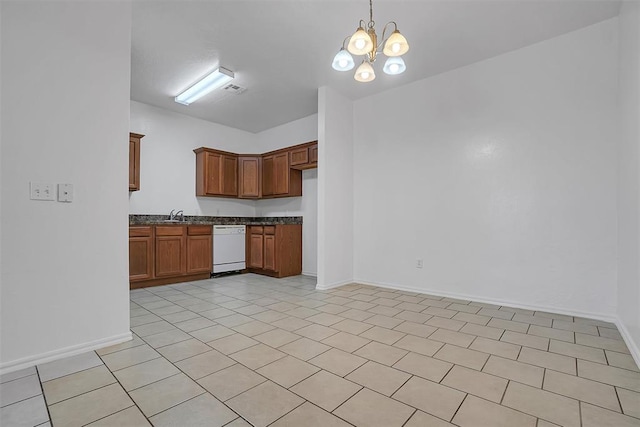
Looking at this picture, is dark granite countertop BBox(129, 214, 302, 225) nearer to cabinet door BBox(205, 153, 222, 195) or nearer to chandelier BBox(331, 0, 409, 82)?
cabinet door BBox(205, 153, 222, 195)

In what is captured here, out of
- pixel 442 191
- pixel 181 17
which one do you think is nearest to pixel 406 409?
pixel 442 191

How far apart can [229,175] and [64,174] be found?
3.62 meters

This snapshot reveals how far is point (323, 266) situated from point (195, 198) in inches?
114

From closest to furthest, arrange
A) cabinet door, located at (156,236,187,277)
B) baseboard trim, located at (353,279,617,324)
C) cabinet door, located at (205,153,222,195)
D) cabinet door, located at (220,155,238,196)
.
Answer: baseboard trim, located at (353,279,617,324) → cabinet door, located at (156,236,187,277) → cabinet door, located at (205,153,222,195) → cabinet door, located at (220,155,238,196)

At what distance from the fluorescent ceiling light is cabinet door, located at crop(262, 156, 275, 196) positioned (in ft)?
5.58

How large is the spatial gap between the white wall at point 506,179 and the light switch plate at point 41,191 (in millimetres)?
3570

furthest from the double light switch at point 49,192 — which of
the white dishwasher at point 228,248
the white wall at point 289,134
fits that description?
the white wall at point 289,134

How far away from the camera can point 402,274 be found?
4156mm

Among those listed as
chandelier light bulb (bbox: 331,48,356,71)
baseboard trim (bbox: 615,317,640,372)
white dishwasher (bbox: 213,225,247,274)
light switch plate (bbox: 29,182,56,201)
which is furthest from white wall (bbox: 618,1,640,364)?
white dishwasher (bbox: 213,225,247,274)

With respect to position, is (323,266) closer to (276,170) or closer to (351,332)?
(351,332)

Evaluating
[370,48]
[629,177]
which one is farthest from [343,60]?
[629,177]

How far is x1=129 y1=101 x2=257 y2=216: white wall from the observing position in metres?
4.86

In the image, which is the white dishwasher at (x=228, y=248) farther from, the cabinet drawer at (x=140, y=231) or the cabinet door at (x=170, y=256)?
the cabinet drawer at (x=140, y=231)

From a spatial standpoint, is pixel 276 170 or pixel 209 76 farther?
pixel 276 170
